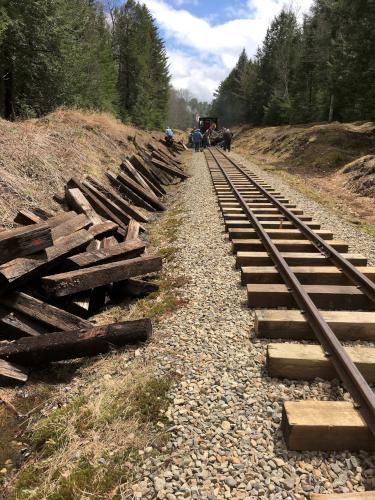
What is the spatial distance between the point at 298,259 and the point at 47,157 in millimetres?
7237

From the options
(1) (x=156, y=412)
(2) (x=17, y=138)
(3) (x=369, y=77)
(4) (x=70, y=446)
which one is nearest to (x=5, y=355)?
(4) (x=70, y=446)

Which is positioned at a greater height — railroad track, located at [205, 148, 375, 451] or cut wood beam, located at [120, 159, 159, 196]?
cut wood beam, located at [120, 159, 159, 196]

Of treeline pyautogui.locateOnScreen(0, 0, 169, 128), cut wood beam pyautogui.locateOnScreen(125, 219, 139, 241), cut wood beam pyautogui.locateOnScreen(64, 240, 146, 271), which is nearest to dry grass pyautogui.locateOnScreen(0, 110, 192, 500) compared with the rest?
cut wood beam pyautogui.locateOnScreen(64, 240, 146, 271)

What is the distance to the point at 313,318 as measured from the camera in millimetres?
4309

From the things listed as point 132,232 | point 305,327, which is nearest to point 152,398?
point 305,327

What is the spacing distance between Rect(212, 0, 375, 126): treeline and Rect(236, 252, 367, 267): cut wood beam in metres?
18.4

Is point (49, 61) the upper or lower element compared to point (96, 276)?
upper

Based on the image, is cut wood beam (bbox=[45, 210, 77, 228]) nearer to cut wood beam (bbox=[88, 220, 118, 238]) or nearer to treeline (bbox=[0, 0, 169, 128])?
cut wood beam (bbox=[88, 220, 118, 238])

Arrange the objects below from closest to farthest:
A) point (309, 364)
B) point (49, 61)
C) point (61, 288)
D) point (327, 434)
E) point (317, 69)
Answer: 1. point (327, 434)
2. point (309, 364)
3. point (61, 288)
4. point (49, 61)
5. point (317, 69)

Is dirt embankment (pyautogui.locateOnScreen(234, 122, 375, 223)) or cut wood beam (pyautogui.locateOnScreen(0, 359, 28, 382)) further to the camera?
dirt embankment (pyautogui.locateOnScreen(234, 122, 375, 223))

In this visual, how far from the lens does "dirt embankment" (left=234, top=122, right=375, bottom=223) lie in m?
14.2

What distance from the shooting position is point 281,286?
5.30 metres

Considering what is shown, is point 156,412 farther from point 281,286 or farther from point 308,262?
point 308,262

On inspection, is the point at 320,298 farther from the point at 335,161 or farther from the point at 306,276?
the point at 335,161
